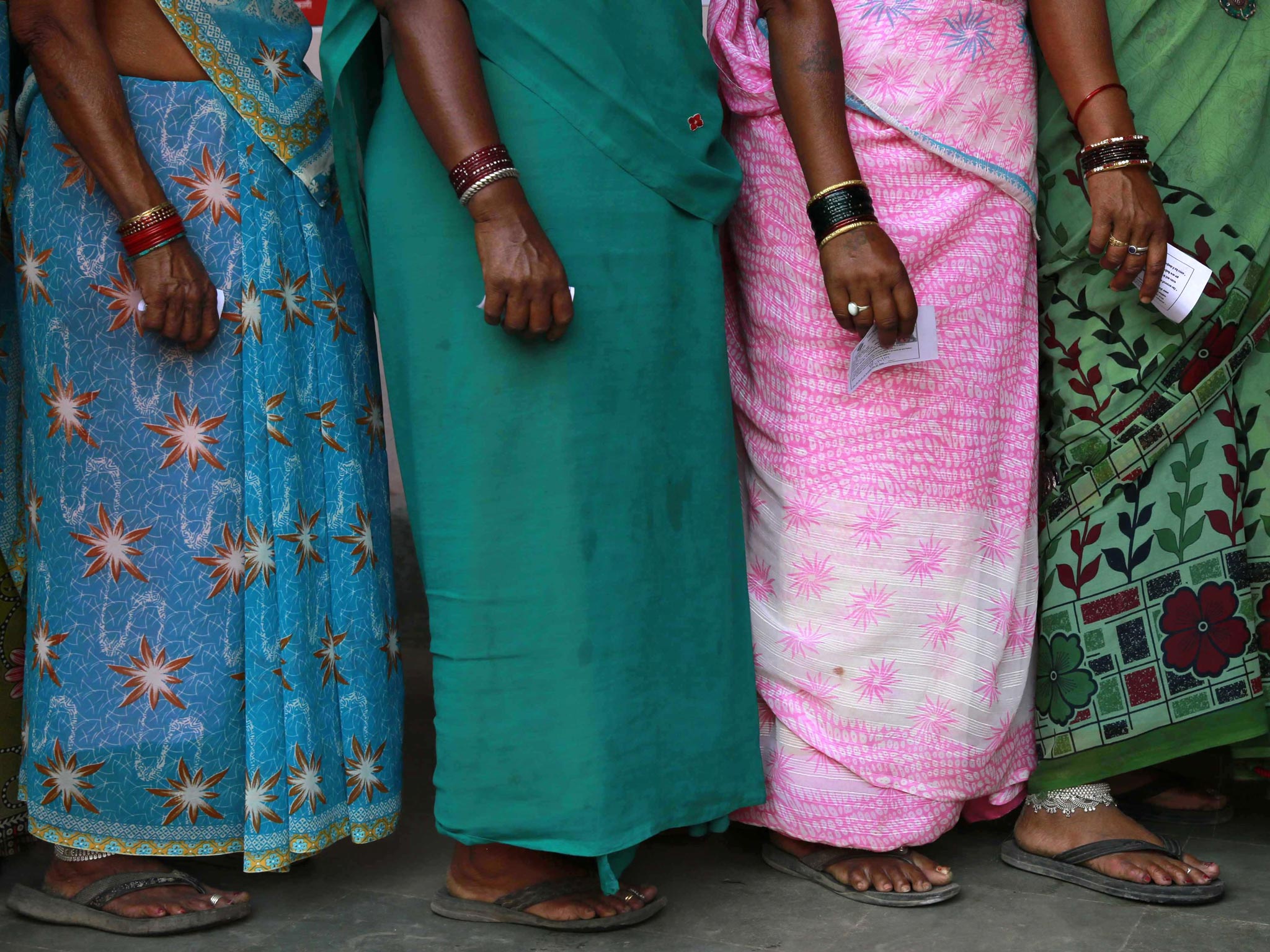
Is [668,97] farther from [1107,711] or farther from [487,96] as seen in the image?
[1107,711]

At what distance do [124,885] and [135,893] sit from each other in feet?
0.07

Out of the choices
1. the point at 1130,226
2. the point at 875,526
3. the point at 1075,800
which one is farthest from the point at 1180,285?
the point at 1075,800

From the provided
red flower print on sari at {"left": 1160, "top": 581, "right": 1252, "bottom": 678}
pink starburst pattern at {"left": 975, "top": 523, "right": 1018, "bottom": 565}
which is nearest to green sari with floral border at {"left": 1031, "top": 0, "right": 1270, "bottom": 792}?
red flower print on sari at {"left": 1160, "top": 581, "right": 1252, "bottom": 678}

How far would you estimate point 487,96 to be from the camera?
1906 mm

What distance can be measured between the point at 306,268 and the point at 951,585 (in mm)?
1180

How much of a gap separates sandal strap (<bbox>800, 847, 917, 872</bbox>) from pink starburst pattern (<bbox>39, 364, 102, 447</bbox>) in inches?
52.8

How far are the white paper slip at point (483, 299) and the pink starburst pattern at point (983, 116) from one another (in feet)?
2.31

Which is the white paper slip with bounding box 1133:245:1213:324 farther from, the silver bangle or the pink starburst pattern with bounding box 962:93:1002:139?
the silver bangle

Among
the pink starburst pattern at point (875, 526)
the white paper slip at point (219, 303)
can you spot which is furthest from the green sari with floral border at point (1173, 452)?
the white paper slip at point (219, 303)

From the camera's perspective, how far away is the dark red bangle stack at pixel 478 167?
183 cm

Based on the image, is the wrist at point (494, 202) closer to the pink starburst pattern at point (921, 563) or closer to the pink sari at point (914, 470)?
the pink sari at point (914, 470)

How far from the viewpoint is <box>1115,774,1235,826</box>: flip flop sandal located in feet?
7.64

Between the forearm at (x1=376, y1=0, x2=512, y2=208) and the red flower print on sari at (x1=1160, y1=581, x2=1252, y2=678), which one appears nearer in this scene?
the forearm at (x1=376, y1=0, x2=512, y2=208)

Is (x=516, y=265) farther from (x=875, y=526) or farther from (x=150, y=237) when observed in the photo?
(x=875, y=526)
